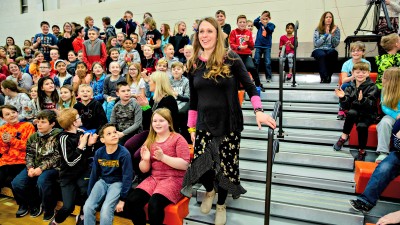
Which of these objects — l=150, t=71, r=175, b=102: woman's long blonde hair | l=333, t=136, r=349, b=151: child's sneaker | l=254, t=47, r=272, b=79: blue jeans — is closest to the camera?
l=333, t=136, r=349, b=151: child's sneaker

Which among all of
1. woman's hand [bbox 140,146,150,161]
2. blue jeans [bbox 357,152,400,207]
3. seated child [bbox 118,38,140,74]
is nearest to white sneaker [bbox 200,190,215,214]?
woman's hand [bbox 140,146,150,161]

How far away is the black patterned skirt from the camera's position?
2.11m

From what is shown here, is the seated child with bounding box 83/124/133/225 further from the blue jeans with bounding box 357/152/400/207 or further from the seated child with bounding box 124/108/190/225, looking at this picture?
the blue jeans with bounding box 357/152/400/207

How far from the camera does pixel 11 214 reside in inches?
125

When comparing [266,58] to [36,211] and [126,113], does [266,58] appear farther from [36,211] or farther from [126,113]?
[36,211]

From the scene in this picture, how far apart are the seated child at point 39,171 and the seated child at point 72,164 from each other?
0.24 meters

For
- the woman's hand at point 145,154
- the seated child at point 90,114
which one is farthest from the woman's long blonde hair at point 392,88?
the seated child at point 90,114

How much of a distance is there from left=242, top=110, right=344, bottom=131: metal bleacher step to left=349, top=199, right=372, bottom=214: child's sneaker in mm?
1208

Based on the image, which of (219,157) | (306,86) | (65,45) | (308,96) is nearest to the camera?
(219,157)

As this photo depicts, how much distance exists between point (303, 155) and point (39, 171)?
2.69m

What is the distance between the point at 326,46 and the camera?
461 centimetres

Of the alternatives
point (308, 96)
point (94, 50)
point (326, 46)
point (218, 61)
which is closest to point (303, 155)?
point (308, 96)

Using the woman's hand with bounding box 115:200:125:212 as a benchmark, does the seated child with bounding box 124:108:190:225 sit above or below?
above

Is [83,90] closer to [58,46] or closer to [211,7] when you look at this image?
[58,46]
